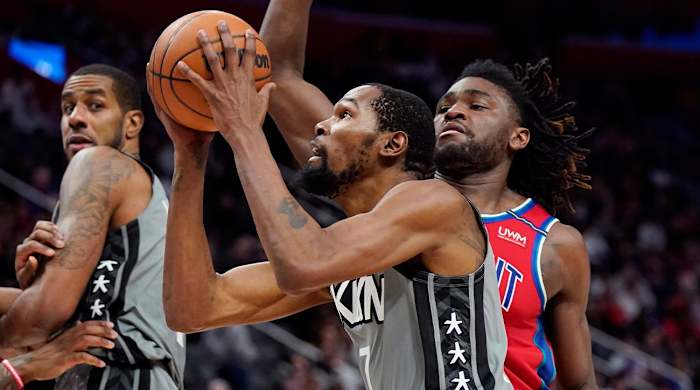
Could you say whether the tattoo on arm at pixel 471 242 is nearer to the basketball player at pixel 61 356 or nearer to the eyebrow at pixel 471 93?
the eyebrow at pixel 471 93

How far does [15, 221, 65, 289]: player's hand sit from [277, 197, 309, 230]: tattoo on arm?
106 cm

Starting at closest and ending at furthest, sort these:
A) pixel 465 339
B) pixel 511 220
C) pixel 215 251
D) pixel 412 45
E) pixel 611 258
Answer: pixel 465 339, pixel 511 220, pixel 215 251, pixel 611 258, pixel 412 45

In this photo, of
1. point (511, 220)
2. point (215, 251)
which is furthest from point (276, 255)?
point (215, 251)

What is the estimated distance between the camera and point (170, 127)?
9.98ft

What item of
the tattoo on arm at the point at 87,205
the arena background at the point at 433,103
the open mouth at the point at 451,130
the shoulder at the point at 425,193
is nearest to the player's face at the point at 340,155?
the shoulder at the point at 425,193

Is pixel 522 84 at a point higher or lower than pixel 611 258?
higher

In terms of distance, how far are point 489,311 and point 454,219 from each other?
12.1 inches

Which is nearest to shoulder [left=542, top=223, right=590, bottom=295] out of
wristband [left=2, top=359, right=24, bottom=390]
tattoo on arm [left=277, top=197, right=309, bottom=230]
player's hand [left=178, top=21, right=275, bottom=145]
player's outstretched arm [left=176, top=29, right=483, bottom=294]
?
player's outstretched arm [left=176, top=29, right=483, bottom=294]

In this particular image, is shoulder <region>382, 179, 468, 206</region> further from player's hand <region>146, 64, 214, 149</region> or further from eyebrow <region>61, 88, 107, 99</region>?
eyebrow <region>61, 88, 107, 99</region>

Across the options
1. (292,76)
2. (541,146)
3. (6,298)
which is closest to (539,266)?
(541,146)

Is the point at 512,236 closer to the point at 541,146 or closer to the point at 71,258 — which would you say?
the point at 541,146

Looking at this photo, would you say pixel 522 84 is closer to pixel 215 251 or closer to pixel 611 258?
pixel 215 251

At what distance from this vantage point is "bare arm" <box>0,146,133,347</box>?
345cm

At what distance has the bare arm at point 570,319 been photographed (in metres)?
3.89
